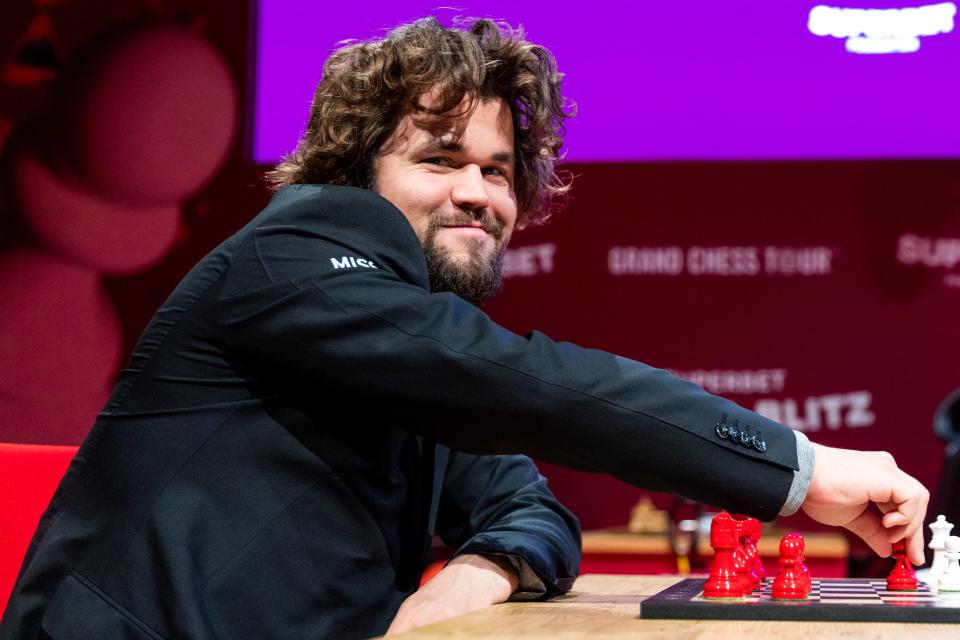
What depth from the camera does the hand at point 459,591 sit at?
147 centimetres

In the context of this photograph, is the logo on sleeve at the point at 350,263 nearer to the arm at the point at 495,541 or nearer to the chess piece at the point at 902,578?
the arm at the point at 495,541

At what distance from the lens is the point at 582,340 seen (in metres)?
4.47

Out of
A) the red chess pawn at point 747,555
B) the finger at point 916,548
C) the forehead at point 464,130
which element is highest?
the forehead at point 464,130

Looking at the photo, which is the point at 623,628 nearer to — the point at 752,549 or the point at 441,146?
the point at 752,549

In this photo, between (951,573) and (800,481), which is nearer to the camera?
(800,481)

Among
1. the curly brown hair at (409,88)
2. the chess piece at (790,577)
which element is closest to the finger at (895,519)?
the chess piece at (790,577)

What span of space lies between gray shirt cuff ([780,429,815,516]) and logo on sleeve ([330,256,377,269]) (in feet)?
1.77

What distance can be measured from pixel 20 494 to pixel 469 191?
834 millimetres

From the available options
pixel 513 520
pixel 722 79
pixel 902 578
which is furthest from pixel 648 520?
pixel 902 578

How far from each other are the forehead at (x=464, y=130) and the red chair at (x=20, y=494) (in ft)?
2.44

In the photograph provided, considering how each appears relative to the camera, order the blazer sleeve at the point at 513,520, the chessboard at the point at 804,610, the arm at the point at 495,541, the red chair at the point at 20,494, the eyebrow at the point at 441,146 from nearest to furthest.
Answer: the chessboard at the point at 804,610 < the arm at the point at 495,541 < the blazer sleeve at the point at 513,520 < the red chair at the point at 20,494 < the eyebrow at the point at 441,146

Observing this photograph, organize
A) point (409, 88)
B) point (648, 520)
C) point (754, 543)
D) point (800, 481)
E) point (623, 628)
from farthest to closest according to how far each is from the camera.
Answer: point (648, 520) < point (409, 88) < point (754, 543) < point (800, 481) < point (623, 628)

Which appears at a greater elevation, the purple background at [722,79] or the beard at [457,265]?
the purple background at [722,79]

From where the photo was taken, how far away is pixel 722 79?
427 cm
